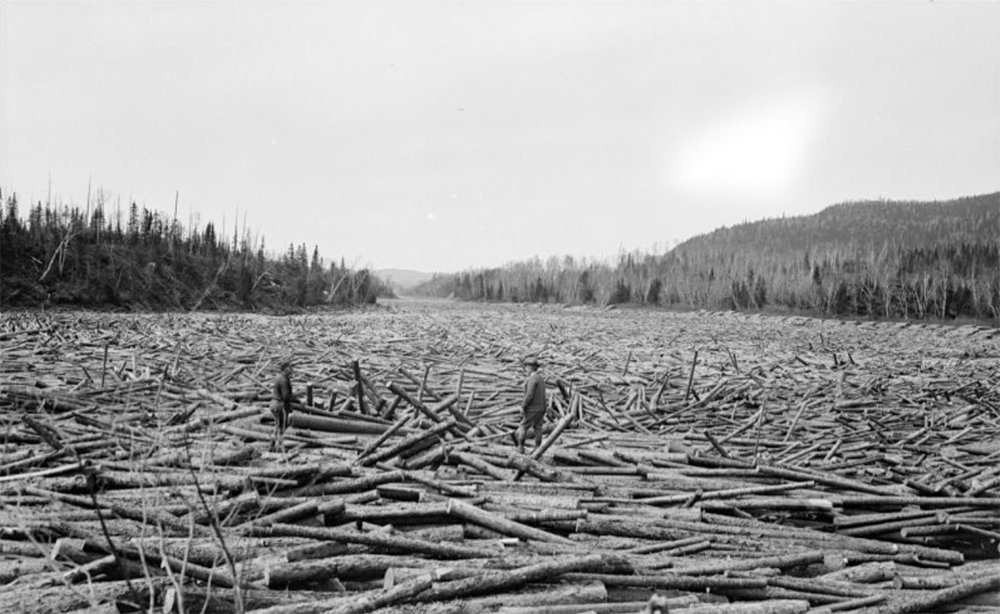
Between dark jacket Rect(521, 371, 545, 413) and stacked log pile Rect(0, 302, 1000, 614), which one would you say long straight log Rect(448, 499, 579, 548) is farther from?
dark jacket Rect(521, 371, 545, 413)

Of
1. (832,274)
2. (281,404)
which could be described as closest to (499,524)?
(281,404)

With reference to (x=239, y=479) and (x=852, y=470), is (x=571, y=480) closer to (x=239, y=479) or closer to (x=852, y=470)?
(x=239, y=479)

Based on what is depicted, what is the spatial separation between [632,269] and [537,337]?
300ft

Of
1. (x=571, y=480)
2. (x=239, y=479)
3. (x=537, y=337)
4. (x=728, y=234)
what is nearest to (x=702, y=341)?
(x=537, y=337)

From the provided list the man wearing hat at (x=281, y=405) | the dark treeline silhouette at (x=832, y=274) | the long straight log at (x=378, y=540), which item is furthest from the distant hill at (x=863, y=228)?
the long straight log at (x=378, y=540)

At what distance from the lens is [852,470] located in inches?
321

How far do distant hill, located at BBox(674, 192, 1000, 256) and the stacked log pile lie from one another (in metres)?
125

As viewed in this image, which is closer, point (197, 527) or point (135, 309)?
point (197, 527)

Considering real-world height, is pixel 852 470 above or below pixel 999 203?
below

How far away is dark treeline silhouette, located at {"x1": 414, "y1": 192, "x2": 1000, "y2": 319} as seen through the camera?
54.0 metres

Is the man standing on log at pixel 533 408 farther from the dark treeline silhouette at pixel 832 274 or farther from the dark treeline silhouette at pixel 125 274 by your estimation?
the dark treeline silhouette at pixel 832 274

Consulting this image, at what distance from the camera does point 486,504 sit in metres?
5.89

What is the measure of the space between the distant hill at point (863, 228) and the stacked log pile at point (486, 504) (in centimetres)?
12540

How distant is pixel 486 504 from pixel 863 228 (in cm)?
17606
